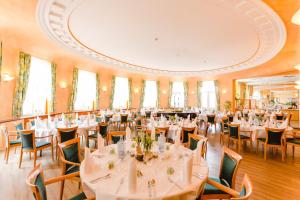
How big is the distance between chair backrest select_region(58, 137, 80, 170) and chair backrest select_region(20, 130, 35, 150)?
6.10ft

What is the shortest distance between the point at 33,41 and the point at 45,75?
241 cm

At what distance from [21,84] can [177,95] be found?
37.5ft

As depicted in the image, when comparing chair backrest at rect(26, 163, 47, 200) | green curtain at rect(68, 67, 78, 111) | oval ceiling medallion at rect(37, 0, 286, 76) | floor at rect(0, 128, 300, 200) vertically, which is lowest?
floor at rect(0, 128, 300, 200)

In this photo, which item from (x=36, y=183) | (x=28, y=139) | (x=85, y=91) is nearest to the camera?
(x=36, y=183)

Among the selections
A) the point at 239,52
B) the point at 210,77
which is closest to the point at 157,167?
the point at 239,52

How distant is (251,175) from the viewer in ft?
11.8

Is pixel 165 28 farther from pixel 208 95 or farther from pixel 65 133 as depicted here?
pixel 208 95

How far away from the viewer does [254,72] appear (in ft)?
36.0

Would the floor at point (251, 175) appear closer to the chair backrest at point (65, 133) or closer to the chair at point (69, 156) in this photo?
the chair at point (69, 156)

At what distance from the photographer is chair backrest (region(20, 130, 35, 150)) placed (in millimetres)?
3867

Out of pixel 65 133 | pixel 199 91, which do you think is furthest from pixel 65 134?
pixel 199 91

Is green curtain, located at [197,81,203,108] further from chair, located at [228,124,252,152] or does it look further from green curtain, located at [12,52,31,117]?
green curtain, located at [12,52,31,117]

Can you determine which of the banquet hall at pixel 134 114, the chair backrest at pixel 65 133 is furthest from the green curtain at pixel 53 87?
the chair backrest at pixel 65 133

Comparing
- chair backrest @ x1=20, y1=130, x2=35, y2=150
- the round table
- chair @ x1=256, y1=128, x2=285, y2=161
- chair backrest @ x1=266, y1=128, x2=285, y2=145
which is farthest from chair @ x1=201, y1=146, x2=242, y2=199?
chair backrest @ x1=20, y1=130, x2=35, y2=150
